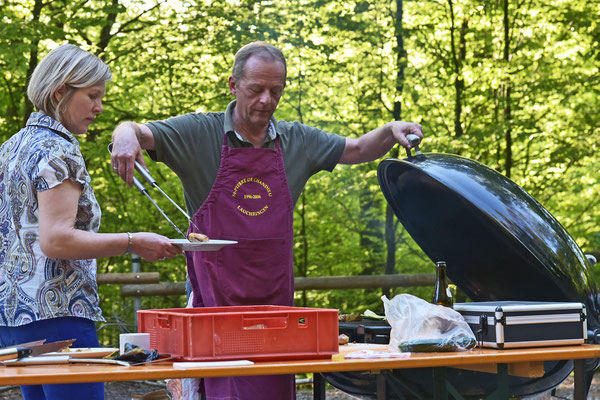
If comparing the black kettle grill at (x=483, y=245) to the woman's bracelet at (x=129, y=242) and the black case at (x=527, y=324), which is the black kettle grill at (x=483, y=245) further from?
the woman's bracelet at (x=129, y=242)

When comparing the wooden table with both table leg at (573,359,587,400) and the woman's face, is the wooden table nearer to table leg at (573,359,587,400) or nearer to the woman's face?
table leg at (573,359,587,400)

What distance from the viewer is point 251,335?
194cm

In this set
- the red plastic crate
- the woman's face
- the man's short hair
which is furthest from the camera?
the man's short hair

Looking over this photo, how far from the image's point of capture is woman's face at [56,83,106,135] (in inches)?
84.3

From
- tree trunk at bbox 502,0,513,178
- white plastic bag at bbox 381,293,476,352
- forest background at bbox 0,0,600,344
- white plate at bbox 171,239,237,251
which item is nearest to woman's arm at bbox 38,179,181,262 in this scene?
white plate at bbox 171,239,237,251

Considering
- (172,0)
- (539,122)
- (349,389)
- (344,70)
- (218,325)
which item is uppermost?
(172,0)

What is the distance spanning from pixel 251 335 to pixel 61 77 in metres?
0.91

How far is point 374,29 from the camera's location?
30.3 ft

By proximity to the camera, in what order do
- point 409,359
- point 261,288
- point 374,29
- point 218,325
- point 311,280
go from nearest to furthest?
point 218,325 < point 409,359 < point 261,288 < point 311,280 < point 374,29

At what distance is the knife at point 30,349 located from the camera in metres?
1.95

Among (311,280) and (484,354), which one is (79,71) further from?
(311,280)

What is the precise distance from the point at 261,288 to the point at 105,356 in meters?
0.75

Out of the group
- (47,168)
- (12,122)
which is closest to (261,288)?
(47,168)

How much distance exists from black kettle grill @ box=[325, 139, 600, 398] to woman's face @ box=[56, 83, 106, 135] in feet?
3.64
